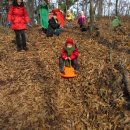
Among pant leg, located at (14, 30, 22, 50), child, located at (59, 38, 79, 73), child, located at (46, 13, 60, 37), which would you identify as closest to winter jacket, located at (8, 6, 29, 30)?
pant leg, located at (14, 30, 22, 50)

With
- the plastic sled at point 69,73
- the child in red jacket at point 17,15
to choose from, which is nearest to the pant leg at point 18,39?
the child in red jacket at point 17,15

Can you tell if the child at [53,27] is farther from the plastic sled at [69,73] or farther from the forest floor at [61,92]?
the plastic sled at [69,73]

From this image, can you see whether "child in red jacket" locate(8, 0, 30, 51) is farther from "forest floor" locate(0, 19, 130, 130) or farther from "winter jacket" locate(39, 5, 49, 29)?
"winter jacket" locate(39, 5, 49, 29)

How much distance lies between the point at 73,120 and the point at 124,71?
6.75 ft

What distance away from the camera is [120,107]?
6746 mm

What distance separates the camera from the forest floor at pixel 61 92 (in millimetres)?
6453

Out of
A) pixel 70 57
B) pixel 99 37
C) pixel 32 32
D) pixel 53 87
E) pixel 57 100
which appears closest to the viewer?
pixel 57 100

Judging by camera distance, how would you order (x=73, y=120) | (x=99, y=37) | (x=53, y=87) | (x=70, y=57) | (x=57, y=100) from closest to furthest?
(x=73, y=120) < (x=57, y=100) < (x=53, y=87) < (x=70, y=57) < (x=99, y=37)

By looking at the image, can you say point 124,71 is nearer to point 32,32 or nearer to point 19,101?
point 19,101

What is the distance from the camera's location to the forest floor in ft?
21.2

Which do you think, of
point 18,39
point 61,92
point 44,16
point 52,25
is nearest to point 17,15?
point 18,39

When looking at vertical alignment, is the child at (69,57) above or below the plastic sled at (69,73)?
above

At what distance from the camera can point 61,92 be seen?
7.60 meters

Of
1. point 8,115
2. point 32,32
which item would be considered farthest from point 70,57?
point 32,32
